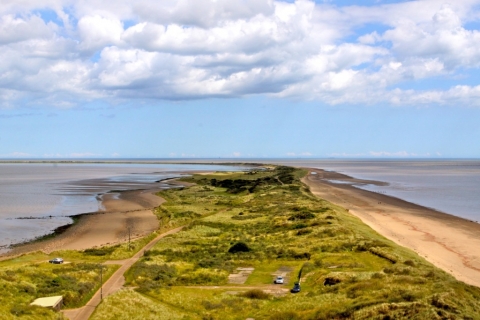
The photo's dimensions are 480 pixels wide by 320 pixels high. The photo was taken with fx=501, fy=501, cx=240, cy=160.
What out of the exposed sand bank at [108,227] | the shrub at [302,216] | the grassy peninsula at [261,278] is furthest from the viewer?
the shrub at [302,216]

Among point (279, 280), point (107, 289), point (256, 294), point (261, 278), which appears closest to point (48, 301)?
point (107, 289)

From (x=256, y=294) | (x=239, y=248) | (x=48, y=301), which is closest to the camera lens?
(x=48, y=301)

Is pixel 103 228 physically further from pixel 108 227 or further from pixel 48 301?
pixel 48 301

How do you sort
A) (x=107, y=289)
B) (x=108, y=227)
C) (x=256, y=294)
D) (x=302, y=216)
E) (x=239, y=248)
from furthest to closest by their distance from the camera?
(x=108, y=227) → (x=302, y=216) → (x=239, y=248) → (x=107, y=289) → (x=256, y=294)

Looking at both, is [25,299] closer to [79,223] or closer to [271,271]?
[271,271]

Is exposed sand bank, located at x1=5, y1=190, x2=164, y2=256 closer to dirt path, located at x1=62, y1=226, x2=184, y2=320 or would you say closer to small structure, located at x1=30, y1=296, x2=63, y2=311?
dirt path, located at x1=62, y1=226, x2=184, y2=320

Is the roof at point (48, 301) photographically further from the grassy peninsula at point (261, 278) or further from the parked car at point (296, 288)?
the parked car at point (296, 288)

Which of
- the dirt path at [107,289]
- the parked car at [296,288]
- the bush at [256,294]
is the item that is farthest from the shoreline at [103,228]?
the parked car at [296,288]

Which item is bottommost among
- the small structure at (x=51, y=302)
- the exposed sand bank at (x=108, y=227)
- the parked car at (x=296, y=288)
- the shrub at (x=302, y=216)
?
the exposed sand bank at (x=108, y=227)
